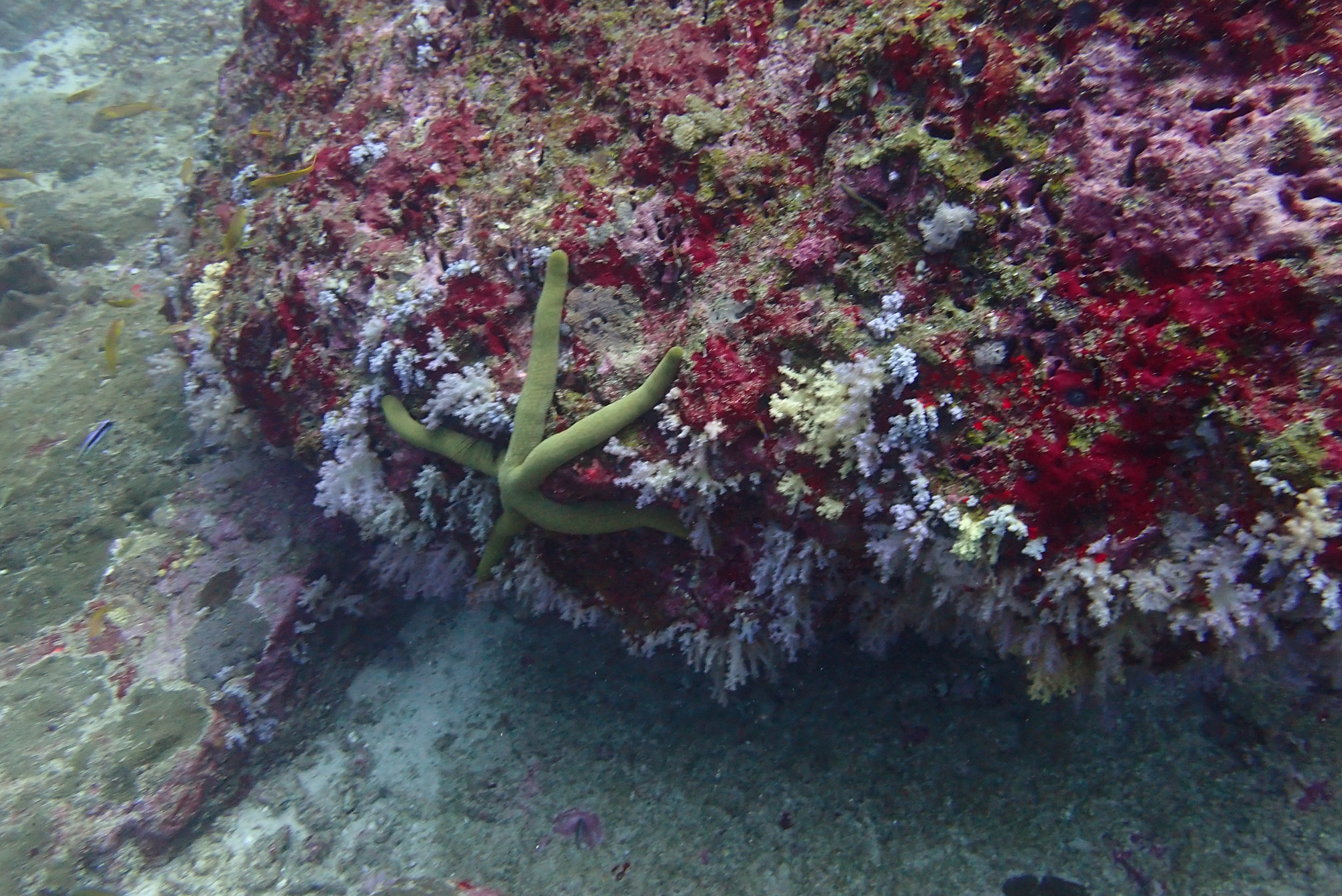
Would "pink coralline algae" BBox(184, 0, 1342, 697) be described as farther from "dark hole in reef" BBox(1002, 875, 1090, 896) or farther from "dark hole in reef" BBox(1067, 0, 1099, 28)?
"dark hole in reef" BBox(1002, 875, 1090, 896)

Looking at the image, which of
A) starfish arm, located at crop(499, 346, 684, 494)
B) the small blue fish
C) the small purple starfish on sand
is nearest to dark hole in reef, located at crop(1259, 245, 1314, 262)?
starfish arm, located at crop(499, 346, 684, 494)

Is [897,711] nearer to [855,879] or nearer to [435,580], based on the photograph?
[855,879]

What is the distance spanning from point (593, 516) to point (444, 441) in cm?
83

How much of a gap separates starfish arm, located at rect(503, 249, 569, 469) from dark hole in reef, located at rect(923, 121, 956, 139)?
4.77ft

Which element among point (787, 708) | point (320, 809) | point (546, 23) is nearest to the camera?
point (546, 23)

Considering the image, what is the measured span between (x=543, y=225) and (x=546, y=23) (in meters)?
1.25

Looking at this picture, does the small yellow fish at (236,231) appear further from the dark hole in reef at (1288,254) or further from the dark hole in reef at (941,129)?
the dark hole in reef at (1288,254)

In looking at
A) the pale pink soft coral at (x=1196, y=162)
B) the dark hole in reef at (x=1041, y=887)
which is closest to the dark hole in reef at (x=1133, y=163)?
the pale pink soft coral at (x=1196, y=162)

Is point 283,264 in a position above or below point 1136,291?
above

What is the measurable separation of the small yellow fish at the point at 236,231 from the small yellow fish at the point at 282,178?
19 cm

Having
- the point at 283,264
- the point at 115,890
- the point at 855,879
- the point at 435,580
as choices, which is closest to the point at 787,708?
the point at 855,879

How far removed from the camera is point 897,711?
346 cm

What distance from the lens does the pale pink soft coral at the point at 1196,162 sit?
5.99 ft

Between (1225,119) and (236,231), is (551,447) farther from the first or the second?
(236,231)
